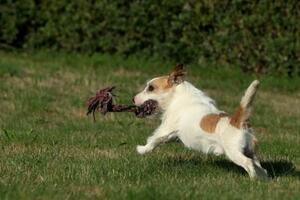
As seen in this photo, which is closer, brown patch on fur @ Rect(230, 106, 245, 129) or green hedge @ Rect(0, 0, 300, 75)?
brown patch on fur @ Rect(230, 106, 245, 129)

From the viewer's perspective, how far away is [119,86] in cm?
1406

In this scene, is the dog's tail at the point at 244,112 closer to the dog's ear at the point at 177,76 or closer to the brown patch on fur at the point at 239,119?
the brown patch on fur at the point at 239,119

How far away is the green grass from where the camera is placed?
7.19 metres

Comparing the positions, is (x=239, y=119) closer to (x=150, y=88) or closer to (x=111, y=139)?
(x=150, y=88)

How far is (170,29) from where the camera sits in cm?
1634

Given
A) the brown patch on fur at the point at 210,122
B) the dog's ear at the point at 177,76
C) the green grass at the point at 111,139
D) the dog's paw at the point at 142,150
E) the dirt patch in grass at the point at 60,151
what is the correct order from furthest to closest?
the dirt patch in grass at the point at 60,151 → the dog's ear at the point at 177,76 → the dog's paw at the point at 142,150 → the brown patch on fur at the point at 210,122 → the green grass at the point at 111,139

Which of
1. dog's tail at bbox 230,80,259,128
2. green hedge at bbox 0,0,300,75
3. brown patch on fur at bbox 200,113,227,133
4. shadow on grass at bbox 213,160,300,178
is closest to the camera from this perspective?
dog's tail at bbox 230,80,259,128

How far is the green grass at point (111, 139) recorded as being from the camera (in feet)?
23.6

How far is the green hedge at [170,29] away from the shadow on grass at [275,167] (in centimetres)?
692

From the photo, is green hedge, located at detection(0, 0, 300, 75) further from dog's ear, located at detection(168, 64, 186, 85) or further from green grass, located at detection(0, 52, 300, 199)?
dog's ear, located at detection(168, 64, 186, 85)

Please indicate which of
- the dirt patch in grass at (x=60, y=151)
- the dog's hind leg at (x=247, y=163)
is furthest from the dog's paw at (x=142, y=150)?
the dog's hind leg at (x=247, y=163)

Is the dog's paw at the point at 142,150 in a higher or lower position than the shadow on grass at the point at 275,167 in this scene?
higher

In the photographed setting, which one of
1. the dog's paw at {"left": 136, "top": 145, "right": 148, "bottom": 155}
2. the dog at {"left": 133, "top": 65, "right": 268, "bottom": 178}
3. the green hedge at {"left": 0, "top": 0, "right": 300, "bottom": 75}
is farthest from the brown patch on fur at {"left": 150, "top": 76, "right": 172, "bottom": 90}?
the green hedge at {"left": 0, "top": 0, "right": 300, "bottom": 75}

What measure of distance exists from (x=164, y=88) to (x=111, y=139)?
1.95 meters
